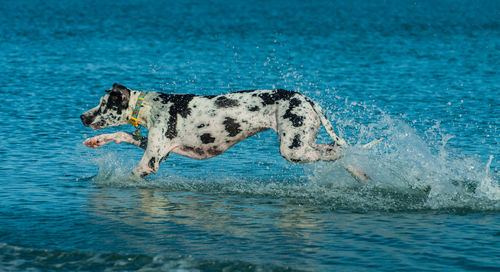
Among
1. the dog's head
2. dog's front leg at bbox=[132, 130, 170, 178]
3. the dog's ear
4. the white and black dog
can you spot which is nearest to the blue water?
dog's front leg at bbox=[132, 130, 170, 178]

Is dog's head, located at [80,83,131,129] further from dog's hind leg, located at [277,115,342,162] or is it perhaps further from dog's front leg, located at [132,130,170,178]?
dog's hind leg, located at [277,115,342,162]

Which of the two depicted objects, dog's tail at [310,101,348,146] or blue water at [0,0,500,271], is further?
dog's tail at [310,101,348,146]

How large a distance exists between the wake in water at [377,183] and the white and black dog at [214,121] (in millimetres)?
269

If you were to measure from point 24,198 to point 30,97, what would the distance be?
920 centimetres

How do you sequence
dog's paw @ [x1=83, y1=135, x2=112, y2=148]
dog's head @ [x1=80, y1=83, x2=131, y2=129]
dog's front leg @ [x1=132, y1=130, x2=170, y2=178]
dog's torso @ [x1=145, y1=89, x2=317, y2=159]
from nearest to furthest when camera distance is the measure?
dog's torso @ [x1=145, y1=89, x2=317, y2=159] → dog's front leg @ [x1=132, y1=130, x2=170, y2=178] → dog's head @ [x1=80, y1=83, x2=131, y2=129] → dog's paw @ [x1=83, y1=135, x2=112, y2=148]

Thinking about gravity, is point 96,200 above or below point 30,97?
below

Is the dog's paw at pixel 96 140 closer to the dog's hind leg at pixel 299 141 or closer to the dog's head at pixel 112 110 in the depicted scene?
the dog's head at pixel 112 110

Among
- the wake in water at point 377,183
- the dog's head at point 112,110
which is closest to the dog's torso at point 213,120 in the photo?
the dog's head at point 112,110

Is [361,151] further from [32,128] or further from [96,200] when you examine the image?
[32,128]

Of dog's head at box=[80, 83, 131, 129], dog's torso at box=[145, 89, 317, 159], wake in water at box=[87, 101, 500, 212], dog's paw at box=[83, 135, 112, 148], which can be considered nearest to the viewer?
wake in water at box=[87, 101, 500, 212]

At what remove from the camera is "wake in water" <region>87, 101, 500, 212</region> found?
8.81 meters

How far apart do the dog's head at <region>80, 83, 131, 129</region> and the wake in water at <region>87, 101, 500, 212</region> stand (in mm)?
869

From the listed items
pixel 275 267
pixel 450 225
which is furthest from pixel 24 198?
pixel 450 225

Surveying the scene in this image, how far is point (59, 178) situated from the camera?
10195 mm
